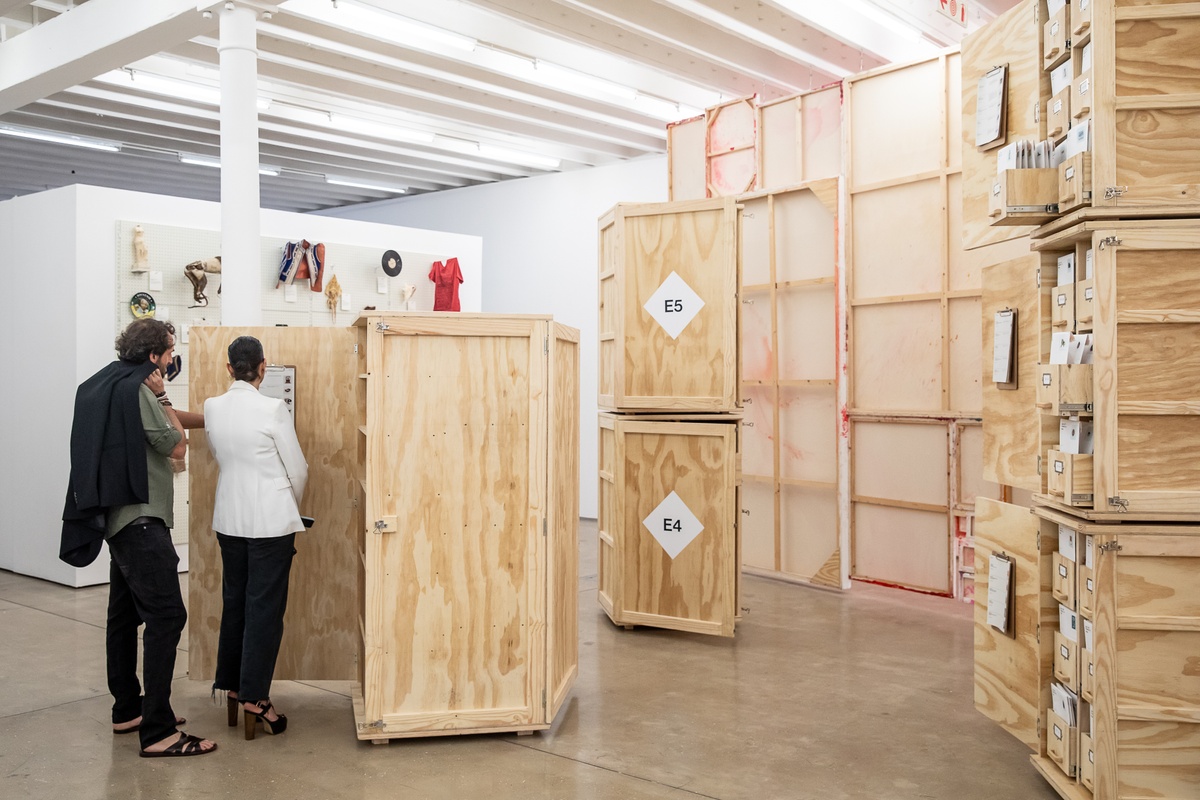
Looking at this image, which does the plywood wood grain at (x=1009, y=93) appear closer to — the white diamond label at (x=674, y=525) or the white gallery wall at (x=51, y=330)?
the white diamond label at (x=674, y=525)

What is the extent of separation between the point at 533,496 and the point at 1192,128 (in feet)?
9.16

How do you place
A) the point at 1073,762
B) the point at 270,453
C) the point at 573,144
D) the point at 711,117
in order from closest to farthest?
the point at 1073,762 < the point at 270,453 < the point at 711,117 < the point at 573,144

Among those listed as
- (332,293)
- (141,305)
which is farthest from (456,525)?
(332,293)

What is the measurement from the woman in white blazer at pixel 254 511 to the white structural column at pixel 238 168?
1724 mm

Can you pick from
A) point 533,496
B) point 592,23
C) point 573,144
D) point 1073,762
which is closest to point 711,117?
point 592,23

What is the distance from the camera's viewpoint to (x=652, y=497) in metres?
6.05

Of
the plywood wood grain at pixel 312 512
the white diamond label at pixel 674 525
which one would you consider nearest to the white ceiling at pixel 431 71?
the plywood wood grain at pixel 312 512

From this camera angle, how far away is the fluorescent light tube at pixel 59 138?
379 inches

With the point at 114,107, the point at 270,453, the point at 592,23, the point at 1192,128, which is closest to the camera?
the point at 1192,128

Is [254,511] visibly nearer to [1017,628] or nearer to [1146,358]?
[1017,628]

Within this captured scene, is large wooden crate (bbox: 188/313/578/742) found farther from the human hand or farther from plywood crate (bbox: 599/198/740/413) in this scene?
plywood crate (bbox: 599/198/740/413)

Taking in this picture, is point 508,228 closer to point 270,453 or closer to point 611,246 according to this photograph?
point 611,246

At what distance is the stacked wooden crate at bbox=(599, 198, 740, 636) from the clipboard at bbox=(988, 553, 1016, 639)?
79.4 inches

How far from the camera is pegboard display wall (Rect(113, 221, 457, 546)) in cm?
739
